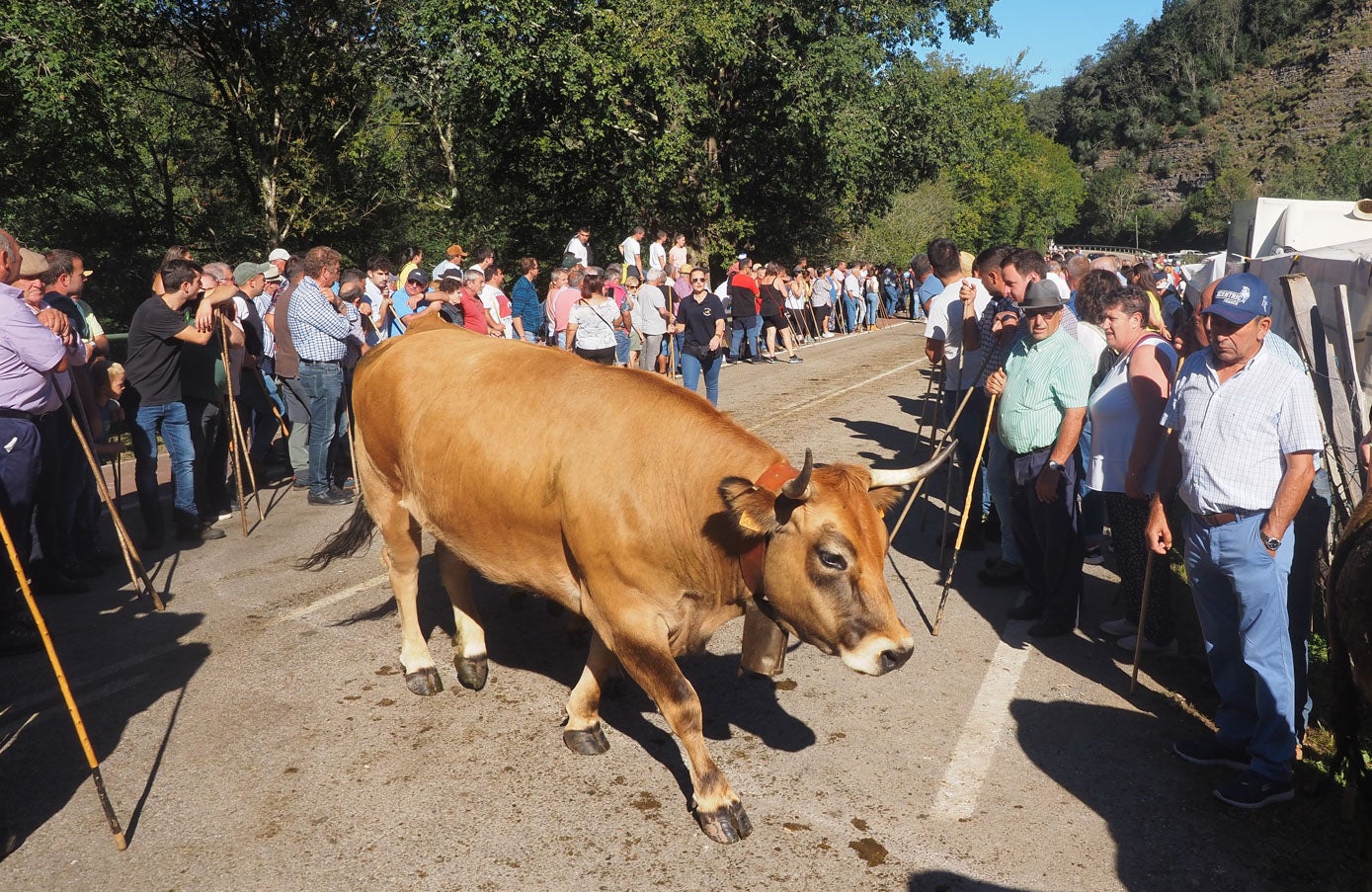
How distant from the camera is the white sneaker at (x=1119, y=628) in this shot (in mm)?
5719

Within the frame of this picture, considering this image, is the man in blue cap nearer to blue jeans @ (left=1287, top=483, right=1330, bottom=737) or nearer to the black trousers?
blue jeans @ (left=1287, top=483, right=1330, bottom=737)

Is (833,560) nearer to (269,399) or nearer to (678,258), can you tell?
(269,399)

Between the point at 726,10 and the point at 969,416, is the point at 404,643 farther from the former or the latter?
the point at 726,10

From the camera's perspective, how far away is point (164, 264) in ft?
23.6

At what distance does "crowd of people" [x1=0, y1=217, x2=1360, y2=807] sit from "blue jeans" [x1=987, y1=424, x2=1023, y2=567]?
0.02 metres

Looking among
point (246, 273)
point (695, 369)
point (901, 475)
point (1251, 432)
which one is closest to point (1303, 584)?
point (1251, 432)

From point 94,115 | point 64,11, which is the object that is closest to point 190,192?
point 94,115

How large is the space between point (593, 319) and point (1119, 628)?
256 inches

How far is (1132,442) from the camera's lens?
17.4ft

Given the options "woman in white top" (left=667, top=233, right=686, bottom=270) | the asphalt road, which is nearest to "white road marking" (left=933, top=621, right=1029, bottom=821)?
the asphalt road

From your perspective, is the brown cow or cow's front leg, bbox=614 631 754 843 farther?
cow's front leg, bbox=614 631 754 843

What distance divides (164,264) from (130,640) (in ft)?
10.3

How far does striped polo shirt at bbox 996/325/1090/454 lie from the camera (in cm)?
571

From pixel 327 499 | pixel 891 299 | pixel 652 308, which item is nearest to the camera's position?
pixel 327 499
